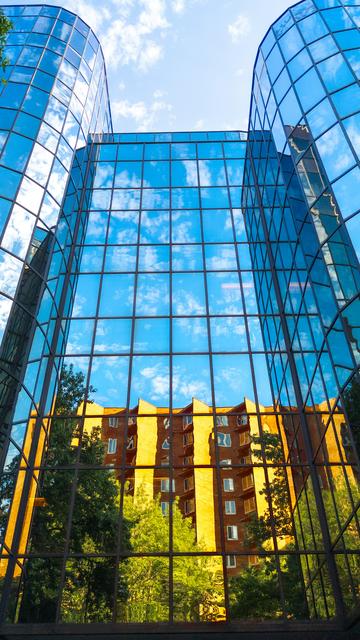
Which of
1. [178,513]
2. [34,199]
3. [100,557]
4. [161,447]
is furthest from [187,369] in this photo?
[34,199]

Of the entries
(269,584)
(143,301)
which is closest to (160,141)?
(143,301)

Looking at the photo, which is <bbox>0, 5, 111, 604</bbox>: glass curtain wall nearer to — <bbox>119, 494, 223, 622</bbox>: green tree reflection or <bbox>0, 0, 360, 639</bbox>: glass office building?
<bbox>0, 0, 360, 639</bbox>: glass office building

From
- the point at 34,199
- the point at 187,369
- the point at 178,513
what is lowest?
the point at 178,513

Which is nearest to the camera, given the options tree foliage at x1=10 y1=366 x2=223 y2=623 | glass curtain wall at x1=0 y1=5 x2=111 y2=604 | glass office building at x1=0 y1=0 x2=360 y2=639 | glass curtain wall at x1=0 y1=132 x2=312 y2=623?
tree foliage at x1=10 y1=366 x2=223 y2=623

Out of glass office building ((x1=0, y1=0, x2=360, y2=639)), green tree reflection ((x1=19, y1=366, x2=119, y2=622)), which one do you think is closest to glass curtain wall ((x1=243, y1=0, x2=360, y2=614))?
glass office building ((x1=0, y1=0, x2=360, y2=639))

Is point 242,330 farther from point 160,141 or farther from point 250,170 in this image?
point 160,141

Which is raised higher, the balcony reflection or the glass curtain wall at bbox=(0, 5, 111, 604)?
the glass curtain wall at bbox=(0, 5, 111, 604)

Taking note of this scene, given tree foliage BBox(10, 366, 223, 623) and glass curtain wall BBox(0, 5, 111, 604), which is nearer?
tree foliage BBox(10, 366, 223, 623)

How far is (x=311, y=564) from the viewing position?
1398cm

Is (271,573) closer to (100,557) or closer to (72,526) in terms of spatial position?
(100,557)

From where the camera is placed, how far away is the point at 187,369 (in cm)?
1816

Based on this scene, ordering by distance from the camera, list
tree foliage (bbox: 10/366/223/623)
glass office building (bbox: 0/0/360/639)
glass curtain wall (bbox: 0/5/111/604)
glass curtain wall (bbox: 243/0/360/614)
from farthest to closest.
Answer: glass curtain wall (bbox: 0/5/111/604), glass office building (bbox: 0/0/360/639), tree foliage (bbox: 10/366/223/623), glass curtain wall (bbox: 243/0/360/614)

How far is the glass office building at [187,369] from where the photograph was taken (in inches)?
530

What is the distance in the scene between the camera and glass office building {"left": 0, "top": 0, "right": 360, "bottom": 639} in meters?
13.5
